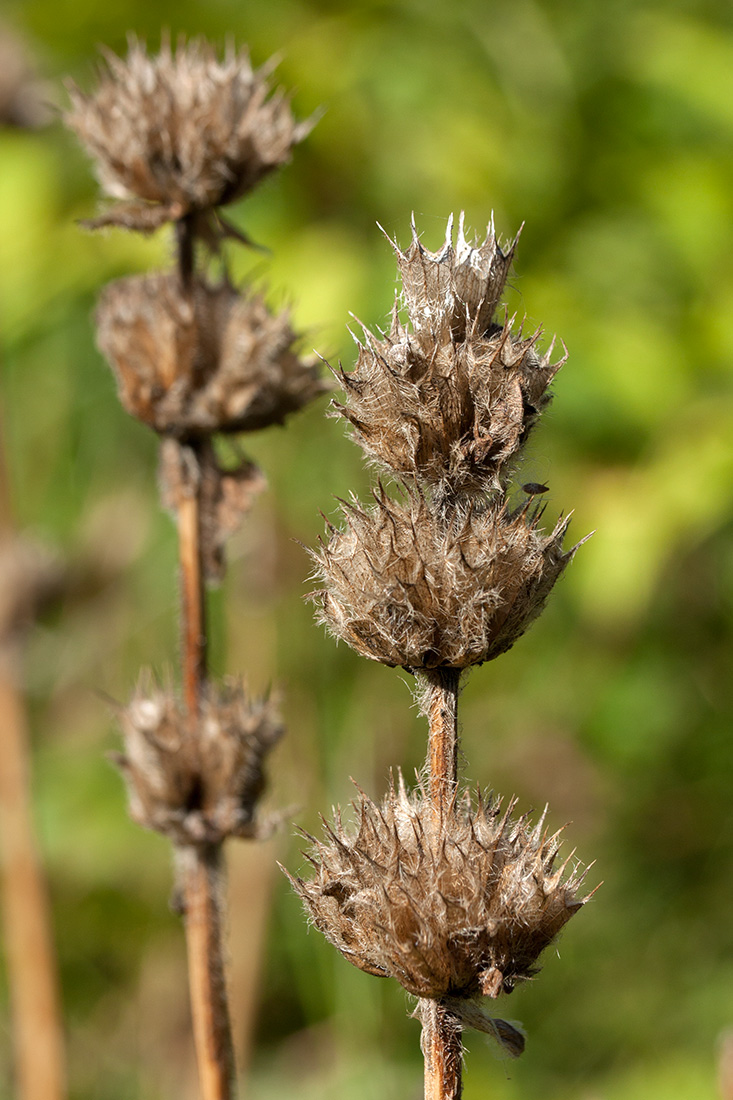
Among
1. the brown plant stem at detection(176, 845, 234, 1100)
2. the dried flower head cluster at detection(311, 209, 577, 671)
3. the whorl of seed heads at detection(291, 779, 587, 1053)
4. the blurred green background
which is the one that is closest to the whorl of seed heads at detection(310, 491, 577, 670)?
the dried flower head cluster at detection(311, 209, 577, 671)

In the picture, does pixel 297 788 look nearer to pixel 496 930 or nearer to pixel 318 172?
pixel 318 172

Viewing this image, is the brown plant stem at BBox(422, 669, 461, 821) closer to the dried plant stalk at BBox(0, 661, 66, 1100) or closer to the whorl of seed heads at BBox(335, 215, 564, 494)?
the whorl of seed heads at BBox(335, 215, 564, 494)

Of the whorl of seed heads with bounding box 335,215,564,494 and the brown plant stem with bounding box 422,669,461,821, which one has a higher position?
the whorl of seed heads with bounding box 335,215,564,494

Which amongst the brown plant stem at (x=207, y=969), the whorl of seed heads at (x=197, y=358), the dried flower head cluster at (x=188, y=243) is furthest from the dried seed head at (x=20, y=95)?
the brown plant stem at (x=207, y=969)

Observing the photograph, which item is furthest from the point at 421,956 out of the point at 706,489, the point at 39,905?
the point at 39,905

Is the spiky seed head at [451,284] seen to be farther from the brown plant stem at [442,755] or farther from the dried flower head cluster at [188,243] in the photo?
the dried flower head cluster at [188,243]

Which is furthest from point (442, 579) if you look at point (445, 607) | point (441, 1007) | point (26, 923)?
point (26, 923)
